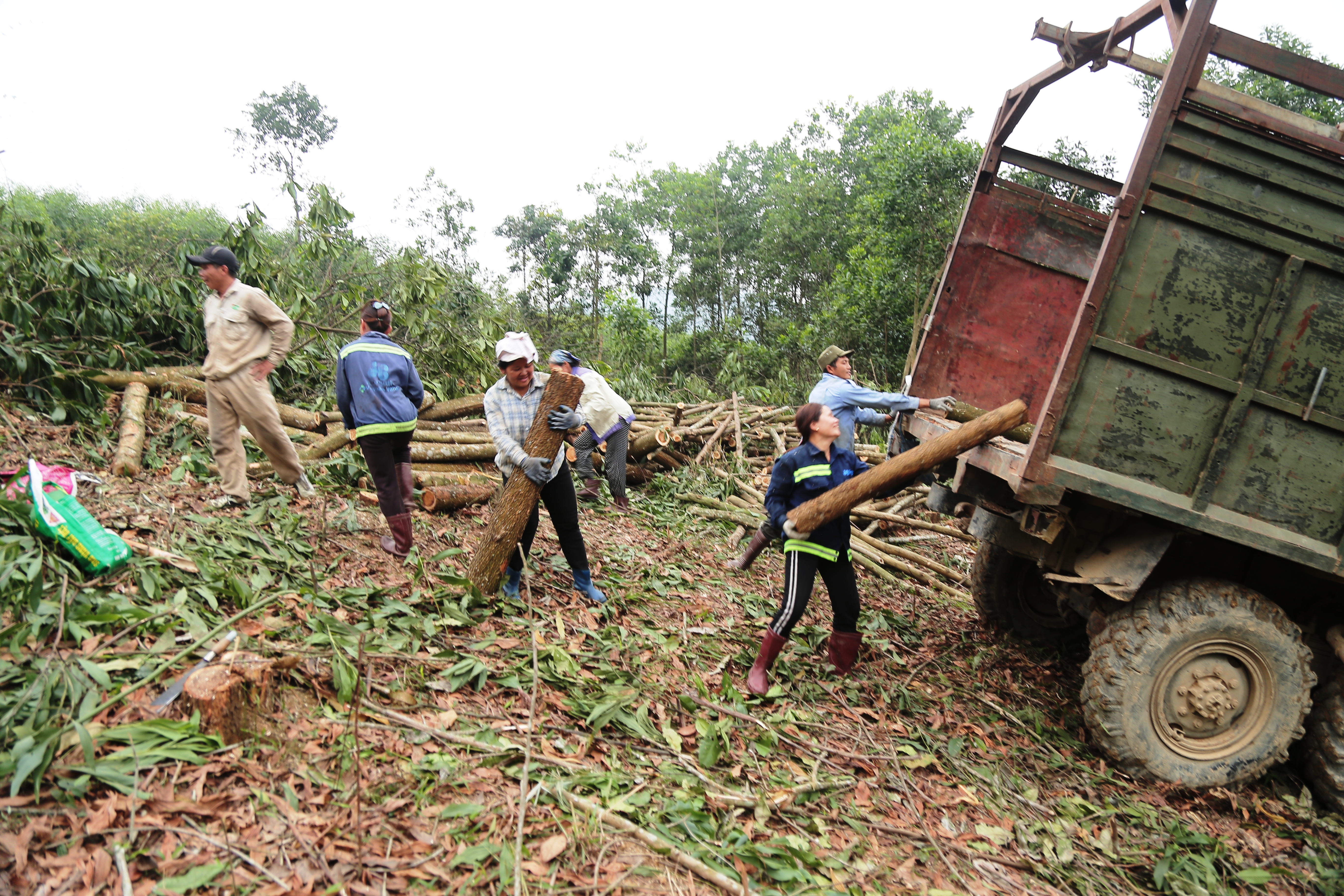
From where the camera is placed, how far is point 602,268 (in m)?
22.9

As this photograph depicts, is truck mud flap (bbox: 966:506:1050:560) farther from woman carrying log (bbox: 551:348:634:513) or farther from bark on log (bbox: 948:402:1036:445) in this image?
→ woman carrying log (bbox: 551:348:634:513)

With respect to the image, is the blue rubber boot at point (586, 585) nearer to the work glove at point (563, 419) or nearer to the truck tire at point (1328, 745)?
the work glove at point (563, 419)

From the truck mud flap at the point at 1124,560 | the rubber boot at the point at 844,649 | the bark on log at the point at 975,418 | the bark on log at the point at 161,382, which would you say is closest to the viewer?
the truck mud flap at the point at 1124,560

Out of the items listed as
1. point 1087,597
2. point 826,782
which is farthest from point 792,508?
point 1087,597

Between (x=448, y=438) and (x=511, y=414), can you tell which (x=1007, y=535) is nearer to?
(x=511, y=414)

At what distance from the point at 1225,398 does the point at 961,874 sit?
2457 mm

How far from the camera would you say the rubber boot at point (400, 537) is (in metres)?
4.98

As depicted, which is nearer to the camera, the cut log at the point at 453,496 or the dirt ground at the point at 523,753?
the dirt ground at the point at 523,753

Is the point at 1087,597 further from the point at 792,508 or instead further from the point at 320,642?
the point at 320,642

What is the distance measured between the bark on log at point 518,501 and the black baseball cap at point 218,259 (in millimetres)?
2495

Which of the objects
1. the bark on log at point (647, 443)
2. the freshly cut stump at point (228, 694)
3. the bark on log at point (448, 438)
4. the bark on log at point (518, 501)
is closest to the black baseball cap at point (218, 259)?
the bark on log at point (518, 501)

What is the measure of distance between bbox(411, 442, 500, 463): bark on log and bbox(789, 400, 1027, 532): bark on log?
12.9 ft

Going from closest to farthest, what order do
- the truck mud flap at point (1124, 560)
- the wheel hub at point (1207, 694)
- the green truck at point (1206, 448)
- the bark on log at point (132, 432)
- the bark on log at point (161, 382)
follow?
the green truck at point (1206, 448) → the truck mud flap at point (1124, 560) → the wheel hub at point (1207, 694) → the bark on log at point (132, 432) → the bark on log at point (161, 382)

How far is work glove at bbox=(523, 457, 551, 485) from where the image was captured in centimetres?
427
